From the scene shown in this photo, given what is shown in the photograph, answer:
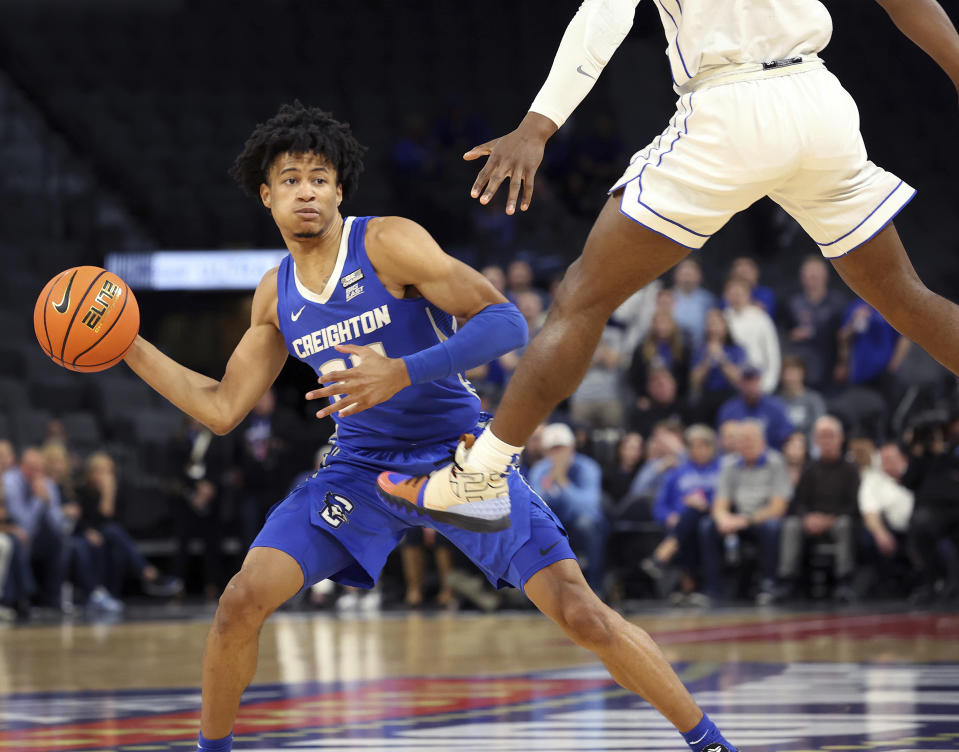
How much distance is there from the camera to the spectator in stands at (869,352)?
37.7 feet

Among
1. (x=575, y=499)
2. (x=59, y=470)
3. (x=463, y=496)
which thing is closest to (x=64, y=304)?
(x=463, y=496)

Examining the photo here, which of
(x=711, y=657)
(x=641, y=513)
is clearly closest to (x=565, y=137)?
(x=641, y=513)

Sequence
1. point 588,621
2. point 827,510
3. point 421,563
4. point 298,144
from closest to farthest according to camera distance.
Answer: point 588,621, point 298,144, point 827,510, point 421,563

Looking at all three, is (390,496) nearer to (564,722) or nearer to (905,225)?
(564,722)

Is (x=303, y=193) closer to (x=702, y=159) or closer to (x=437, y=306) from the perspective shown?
(x=437, y=306)

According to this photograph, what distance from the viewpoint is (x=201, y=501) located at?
12.5 meters

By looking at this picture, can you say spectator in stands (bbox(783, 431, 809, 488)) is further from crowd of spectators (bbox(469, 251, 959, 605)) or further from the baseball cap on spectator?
the baseball cap on spectator

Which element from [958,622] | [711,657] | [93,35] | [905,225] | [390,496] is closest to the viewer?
[390,496]

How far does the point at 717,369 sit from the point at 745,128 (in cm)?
836

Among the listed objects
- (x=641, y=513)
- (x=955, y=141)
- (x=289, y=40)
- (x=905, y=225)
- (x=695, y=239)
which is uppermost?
(x=289, y=40)

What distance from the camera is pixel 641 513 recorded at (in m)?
11.2

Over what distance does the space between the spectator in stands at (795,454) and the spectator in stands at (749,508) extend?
0.44ft

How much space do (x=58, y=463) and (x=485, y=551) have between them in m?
8.86

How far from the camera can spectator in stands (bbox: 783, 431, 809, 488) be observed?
1099cm
